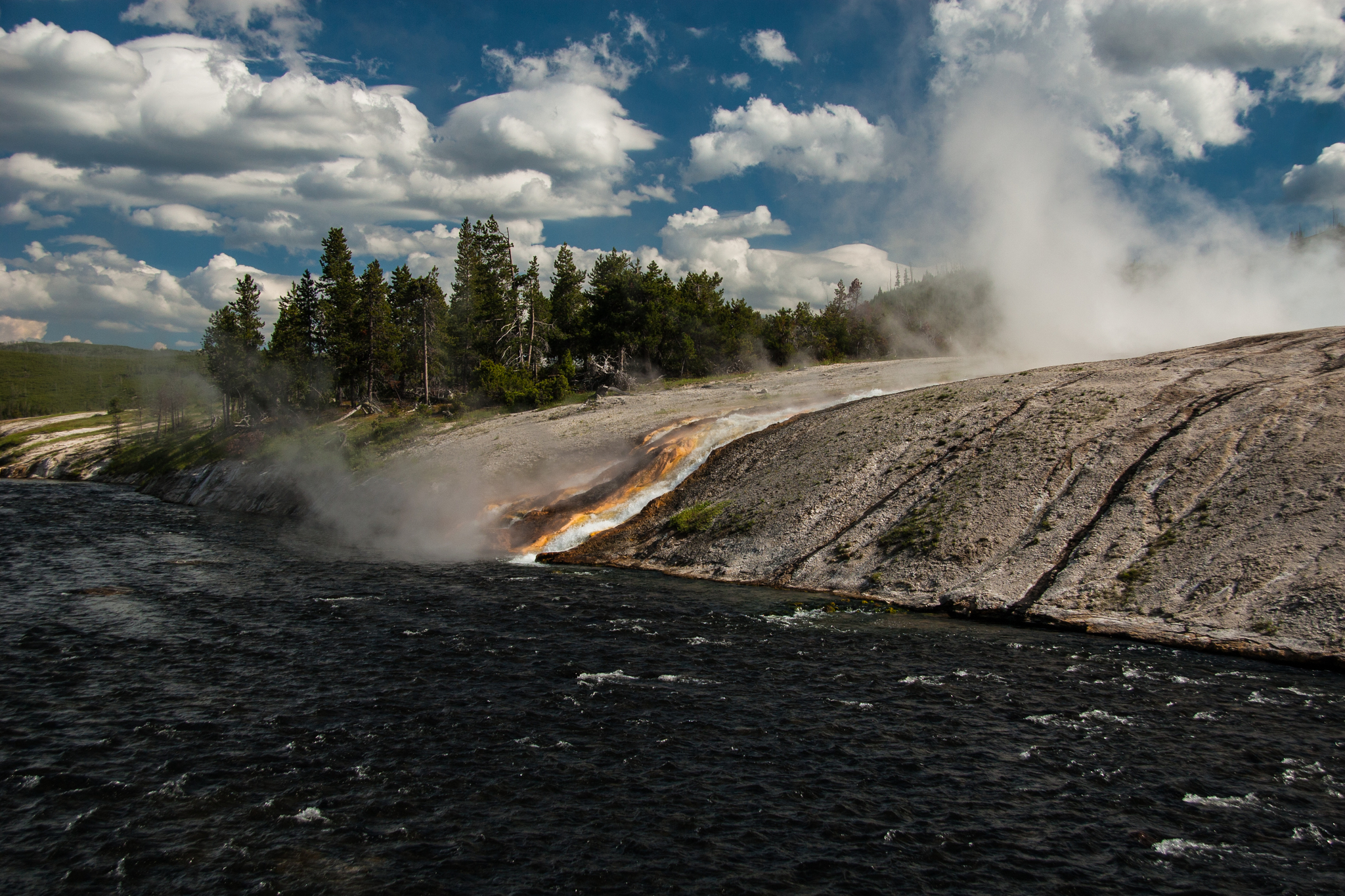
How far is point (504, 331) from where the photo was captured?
3199 inches

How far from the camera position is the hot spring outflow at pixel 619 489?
3419cm

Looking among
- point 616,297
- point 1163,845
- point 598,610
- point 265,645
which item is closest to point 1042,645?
point 1163,845

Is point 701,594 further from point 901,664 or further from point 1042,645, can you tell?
point 1042,645

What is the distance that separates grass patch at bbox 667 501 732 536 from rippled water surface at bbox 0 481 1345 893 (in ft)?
29.9

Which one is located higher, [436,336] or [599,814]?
[436,336]

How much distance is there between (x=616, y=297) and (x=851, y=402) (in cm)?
4351

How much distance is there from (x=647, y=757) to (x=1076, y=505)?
19318 millimetres

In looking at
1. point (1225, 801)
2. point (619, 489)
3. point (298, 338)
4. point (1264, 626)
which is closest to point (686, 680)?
point (1225, 801)

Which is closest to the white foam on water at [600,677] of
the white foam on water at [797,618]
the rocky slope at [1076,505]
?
the white foam on water at [797,618]

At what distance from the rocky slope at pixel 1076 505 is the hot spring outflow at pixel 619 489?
1108mm

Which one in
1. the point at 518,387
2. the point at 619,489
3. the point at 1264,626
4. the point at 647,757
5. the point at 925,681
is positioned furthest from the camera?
the point at 518,387

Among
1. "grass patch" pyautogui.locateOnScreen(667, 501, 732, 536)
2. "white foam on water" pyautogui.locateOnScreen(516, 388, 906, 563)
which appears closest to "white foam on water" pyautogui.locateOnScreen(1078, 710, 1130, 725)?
"grass patch" pyautogui.locateOnScreen(667, 501, 732, 536)

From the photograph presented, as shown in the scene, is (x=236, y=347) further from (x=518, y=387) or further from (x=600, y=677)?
(x=600, y=677)

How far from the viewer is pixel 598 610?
23047 millimetres
